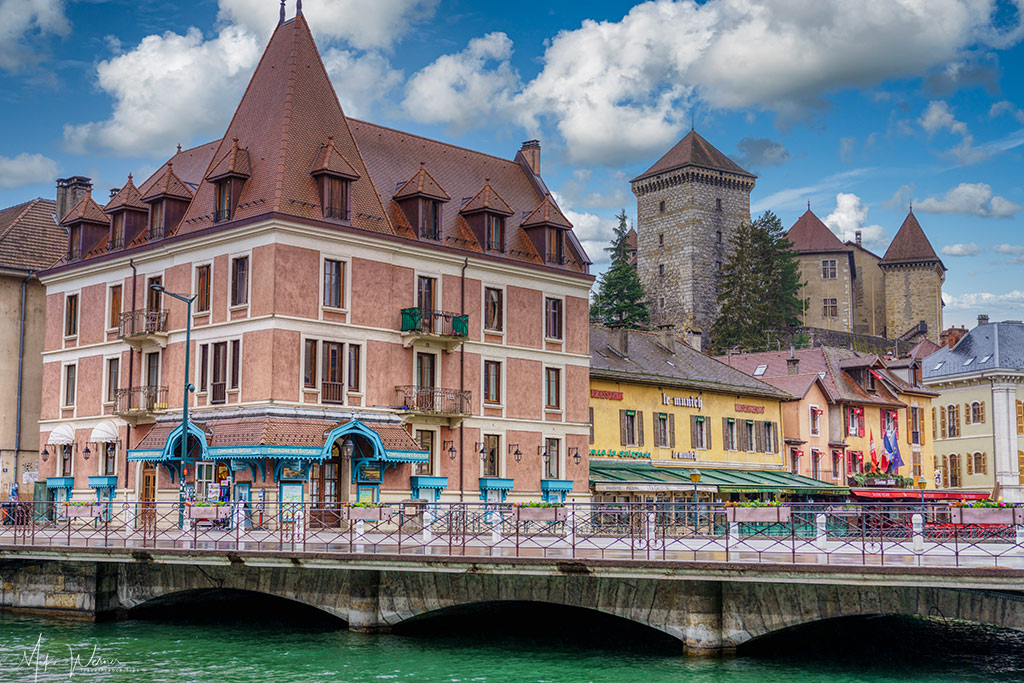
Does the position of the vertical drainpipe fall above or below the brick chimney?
below

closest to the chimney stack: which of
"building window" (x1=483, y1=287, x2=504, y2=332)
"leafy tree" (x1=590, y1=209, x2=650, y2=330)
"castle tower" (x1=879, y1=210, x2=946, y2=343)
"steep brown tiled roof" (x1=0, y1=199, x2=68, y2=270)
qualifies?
"building window" (x1=483, y1=287, x2=504, y2=332)

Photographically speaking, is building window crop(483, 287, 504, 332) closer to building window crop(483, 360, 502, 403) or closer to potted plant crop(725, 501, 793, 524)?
building window crop(483, 360, 502, 403)

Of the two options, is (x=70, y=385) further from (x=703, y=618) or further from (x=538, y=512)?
(x=703, y=618)

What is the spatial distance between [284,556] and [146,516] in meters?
7.54

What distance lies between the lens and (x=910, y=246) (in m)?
131

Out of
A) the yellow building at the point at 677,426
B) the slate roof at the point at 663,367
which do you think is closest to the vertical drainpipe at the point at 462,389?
the yellow building at the point at 677,426

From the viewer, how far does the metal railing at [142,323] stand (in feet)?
140

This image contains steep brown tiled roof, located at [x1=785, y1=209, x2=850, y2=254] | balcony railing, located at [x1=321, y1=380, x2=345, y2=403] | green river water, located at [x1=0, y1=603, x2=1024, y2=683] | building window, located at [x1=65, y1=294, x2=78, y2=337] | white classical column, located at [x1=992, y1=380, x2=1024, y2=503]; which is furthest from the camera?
steep brown tiled roof, located at [x1=785, y1=209, x2=850, y2=254]

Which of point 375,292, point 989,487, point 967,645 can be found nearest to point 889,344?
point 989,487

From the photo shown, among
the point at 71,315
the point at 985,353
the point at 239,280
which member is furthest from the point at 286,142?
the point at 985,353

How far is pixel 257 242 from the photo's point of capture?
39.7 m

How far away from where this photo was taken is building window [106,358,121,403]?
44.8 m

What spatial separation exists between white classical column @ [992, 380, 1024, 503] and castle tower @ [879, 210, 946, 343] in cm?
6037

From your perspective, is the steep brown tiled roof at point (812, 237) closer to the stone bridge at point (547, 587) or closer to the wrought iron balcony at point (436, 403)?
the wrought iron balcony at point (436, 403)
